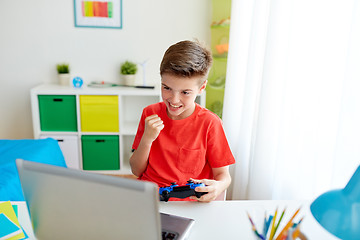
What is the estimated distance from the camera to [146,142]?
1253mm

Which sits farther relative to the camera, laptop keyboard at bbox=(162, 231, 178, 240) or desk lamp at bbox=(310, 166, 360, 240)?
laptop keyboard at bbox=(162, 231, 178, 240)

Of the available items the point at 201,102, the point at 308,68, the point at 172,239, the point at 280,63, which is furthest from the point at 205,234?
the point at 201,102

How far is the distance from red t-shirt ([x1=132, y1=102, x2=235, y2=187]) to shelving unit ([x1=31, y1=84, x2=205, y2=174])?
1446mm

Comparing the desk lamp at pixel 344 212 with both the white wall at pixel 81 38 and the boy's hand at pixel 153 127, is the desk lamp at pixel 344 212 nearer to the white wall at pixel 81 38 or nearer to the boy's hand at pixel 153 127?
the boy's hand at pixel 153 127

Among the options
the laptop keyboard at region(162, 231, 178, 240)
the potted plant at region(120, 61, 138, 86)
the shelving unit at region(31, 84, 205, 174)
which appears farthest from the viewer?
the potted plant at region(120, 61, 138, 86)

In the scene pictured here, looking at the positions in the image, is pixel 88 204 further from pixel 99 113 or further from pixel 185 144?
pixel 99 113

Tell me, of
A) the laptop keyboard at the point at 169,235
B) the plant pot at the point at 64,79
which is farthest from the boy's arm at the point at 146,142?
the plant pot at the point at 64,79

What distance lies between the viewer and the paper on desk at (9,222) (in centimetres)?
88

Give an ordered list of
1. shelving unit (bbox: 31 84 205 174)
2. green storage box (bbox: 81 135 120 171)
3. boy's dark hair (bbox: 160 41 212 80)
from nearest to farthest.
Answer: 1. boy's dark hair (bbox: 160 41 212 80)
2. shelving unit (bbox: 31 84 205 174)
3. green storage box (bbox: 81 135 120 171)

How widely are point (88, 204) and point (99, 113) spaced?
225 cm

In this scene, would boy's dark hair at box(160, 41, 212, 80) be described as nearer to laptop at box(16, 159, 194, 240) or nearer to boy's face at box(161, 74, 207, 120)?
boy's face at box(161, 74, 207, 120)

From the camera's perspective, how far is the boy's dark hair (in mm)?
1181

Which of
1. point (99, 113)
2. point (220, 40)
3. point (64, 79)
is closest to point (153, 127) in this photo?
point (99, 113)

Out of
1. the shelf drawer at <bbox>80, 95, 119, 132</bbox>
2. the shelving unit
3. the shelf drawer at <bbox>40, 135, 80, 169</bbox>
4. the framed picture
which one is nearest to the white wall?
the framed picture
